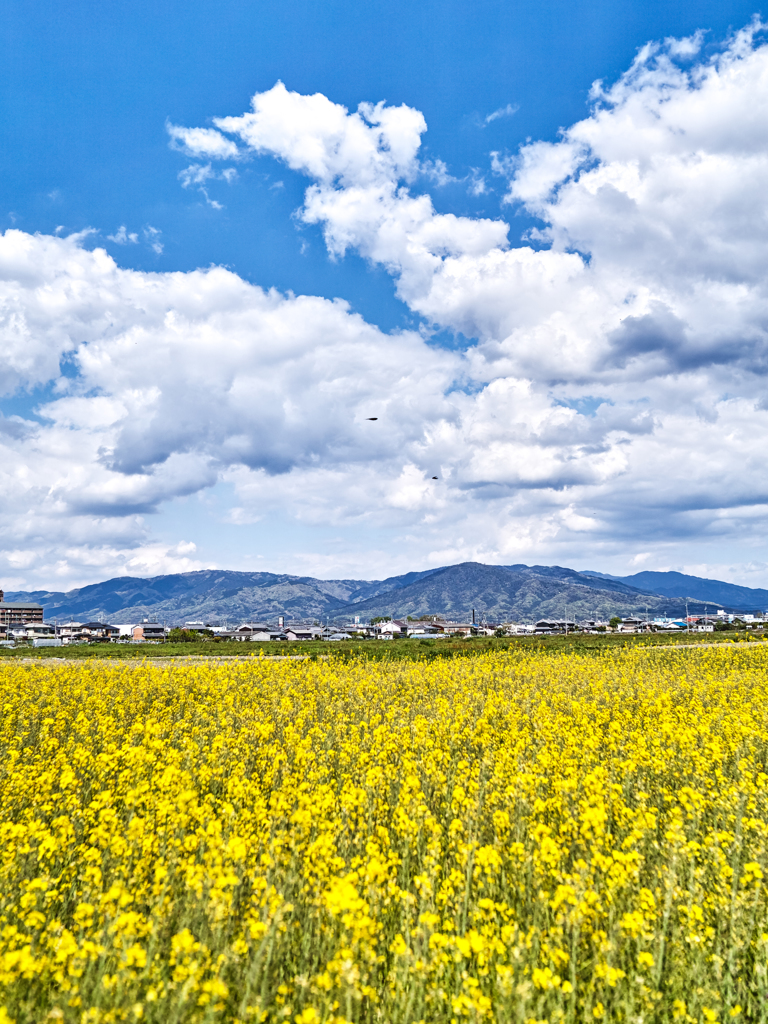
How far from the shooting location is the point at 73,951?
3.23m

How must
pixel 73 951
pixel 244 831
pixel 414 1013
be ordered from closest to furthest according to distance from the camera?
1. pixel 73 951
2. pixel 414 1013
3. pixel 244 831

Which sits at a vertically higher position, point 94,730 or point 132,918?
point 132,918

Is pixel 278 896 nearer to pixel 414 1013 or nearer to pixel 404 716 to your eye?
pixel 414 1013

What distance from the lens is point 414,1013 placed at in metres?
3.80

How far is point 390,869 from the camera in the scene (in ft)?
17.4

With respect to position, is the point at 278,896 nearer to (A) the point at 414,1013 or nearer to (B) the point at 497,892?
(A) the point at 414,1013

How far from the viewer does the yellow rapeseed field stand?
3574 mm

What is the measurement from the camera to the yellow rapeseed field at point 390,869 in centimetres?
357

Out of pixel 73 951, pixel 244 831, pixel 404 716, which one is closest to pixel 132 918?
pixel 73 951

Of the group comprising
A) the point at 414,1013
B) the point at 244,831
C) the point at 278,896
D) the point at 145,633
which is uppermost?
the point at 278,896

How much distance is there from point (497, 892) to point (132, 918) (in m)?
3.48

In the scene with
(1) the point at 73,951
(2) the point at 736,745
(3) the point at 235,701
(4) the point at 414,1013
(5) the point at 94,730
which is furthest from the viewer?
(3) the point at 235,701

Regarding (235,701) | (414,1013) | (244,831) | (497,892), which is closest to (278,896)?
(414,1013)

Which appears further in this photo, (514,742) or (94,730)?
(94,730)
